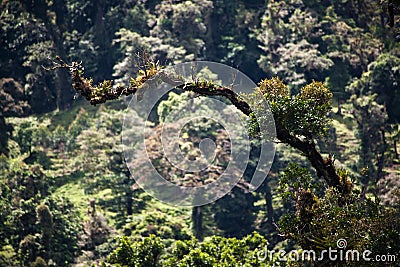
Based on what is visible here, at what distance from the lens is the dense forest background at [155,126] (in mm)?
18016

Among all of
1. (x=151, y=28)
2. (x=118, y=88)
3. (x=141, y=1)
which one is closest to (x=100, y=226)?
(x=118, y=88)

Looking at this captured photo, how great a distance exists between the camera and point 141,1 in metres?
32.0

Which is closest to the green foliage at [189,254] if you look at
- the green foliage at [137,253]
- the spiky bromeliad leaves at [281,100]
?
the green foliage at [137,253]

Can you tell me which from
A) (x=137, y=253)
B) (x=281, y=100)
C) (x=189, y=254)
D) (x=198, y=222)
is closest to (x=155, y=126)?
(x=198, y=222)

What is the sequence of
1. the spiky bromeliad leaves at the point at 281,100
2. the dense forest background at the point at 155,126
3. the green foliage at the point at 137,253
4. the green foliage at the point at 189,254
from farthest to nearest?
1. the dense forest background at the point at 155,126
2. the green foliage at the point at 137,253
3. the green foliage at the point at 189,254
4. the spiky bromeliad leaves at the point at 281,100

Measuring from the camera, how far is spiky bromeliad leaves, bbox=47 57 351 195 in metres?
8.20

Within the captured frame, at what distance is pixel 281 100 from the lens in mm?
8367

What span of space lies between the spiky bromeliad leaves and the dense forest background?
31 cm

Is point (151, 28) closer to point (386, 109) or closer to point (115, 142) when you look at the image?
point (115, 142)

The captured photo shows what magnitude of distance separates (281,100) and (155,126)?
1744cm

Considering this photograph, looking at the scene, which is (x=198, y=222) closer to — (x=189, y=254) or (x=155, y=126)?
(x=155, y=126)

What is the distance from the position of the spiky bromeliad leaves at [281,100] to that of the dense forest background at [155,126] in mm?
310

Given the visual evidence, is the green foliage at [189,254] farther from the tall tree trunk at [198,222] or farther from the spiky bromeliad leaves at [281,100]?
the tall tree trunk at [198,222]

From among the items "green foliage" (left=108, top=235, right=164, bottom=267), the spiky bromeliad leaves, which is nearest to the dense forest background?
"green foliage" (left=108, top=235, right=164, bottom=267)
